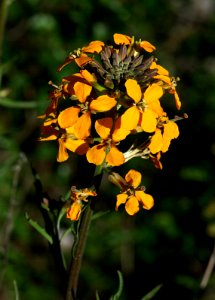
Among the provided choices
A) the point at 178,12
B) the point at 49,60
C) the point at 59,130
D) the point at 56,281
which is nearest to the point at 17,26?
the point at 49,60

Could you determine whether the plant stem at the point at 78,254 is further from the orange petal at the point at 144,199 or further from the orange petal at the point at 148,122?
the orange petal at the point at 148,122

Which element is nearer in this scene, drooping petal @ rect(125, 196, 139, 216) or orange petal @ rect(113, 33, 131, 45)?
drooping petal @ rect(125, 196, 139, 216)

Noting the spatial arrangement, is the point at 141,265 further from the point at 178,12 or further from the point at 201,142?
the point at 178,12

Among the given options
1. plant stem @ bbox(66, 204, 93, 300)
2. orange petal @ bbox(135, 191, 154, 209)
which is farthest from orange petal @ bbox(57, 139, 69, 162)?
orange petal @ bbox(135, 191, 154, 209)

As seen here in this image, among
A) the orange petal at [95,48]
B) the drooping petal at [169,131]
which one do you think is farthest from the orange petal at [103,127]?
the orange petal at [95,48]

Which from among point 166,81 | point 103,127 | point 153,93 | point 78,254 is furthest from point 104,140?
point 78,254

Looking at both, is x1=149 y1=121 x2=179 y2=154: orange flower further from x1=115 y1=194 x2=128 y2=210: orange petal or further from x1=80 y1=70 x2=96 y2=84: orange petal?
x1=80 y1=70 x2=96 y2=84: orange petal
